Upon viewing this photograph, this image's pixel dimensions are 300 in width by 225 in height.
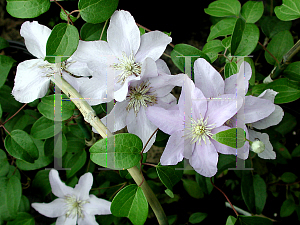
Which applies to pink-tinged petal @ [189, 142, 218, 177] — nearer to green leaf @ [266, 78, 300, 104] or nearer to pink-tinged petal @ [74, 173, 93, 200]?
green leaf @ [266, 78, 300, 104]

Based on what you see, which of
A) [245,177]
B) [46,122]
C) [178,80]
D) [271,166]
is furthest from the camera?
[271,166]

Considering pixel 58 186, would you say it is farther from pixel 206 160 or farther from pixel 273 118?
pixel 273 118

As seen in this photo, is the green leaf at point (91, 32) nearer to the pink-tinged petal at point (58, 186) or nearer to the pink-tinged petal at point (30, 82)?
the pink-tinged petal at point (30, 82)

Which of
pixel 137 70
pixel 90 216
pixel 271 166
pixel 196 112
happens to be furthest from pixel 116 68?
pixel 271 166

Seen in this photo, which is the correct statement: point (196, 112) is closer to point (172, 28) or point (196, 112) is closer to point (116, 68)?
point (116, 68)

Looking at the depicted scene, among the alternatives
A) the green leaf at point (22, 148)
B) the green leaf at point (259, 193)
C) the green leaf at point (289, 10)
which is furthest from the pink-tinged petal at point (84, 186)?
the green leaf at point (289, 10)
